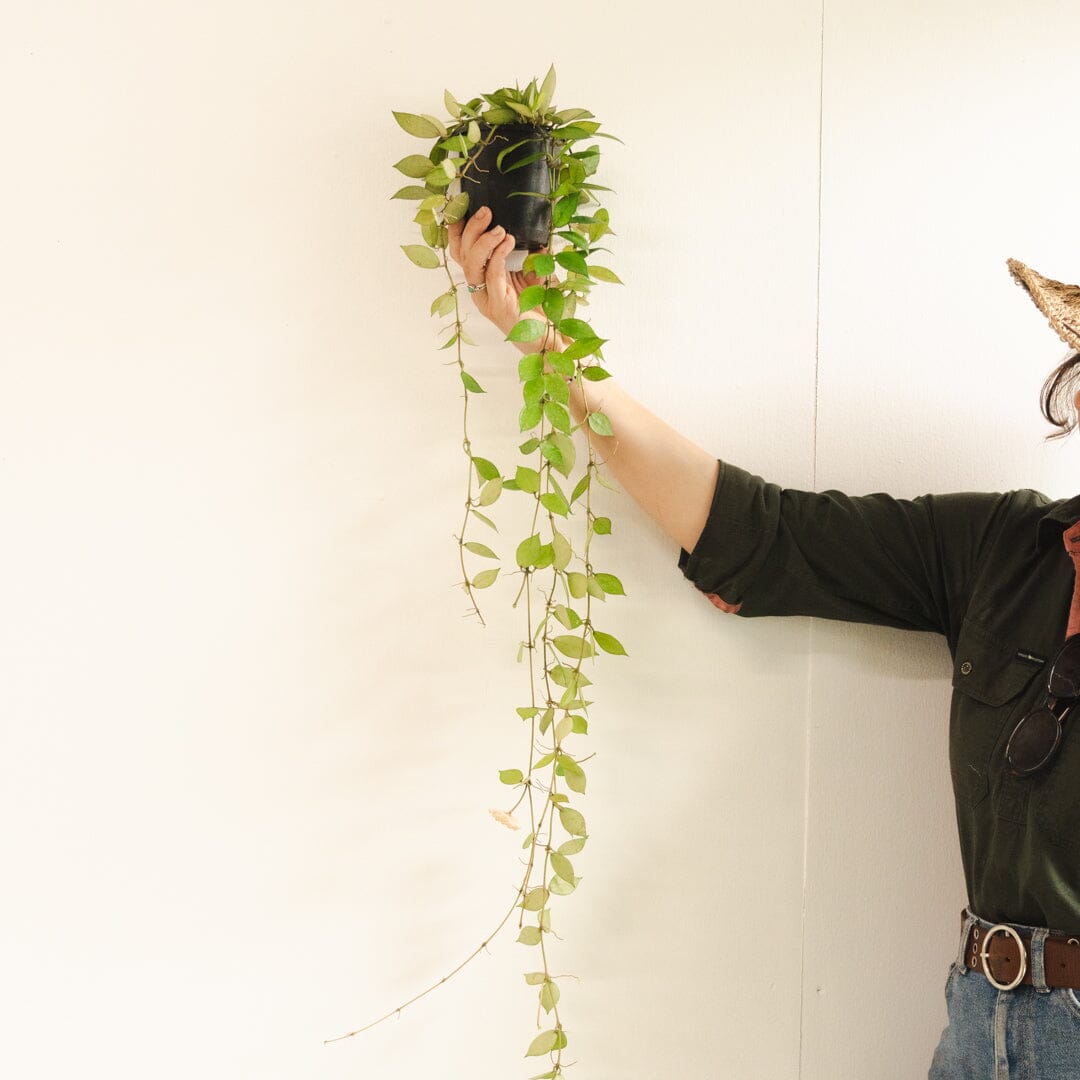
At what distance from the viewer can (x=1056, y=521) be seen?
3.70 feet

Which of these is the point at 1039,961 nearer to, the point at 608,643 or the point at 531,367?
the point at 608,643

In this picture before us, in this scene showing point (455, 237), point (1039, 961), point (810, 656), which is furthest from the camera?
point (810, 656)

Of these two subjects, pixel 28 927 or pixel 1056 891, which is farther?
pixel 28 927

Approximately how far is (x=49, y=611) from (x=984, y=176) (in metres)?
1.26

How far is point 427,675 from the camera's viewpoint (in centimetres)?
122

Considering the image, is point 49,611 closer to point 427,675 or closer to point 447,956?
point 427,675

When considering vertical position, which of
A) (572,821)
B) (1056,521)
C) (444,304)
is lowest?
(572,821)

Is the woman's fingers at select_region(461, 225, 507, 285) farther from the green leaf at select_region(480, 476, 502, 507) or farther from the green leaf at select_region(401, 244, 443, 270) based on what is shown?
the green leaf at select_region(480, 476, 502, 507)

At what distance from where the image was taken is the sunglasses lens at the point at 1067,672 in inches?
42.1

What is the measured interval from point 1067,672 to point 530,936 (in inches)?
25.1

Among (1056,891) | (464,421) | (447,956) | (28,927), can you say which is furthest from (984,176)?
(28,927)

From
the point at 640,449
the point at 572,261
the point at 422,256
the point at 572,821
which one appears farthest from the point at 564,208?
the point at 572,821

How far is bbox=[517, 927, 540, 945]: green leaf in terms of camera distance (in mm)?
1117

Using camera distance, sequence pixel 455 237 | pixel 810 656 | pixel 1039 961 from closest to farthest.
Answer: pixel 1039 961
pixel 455 237
pixel 810 656
